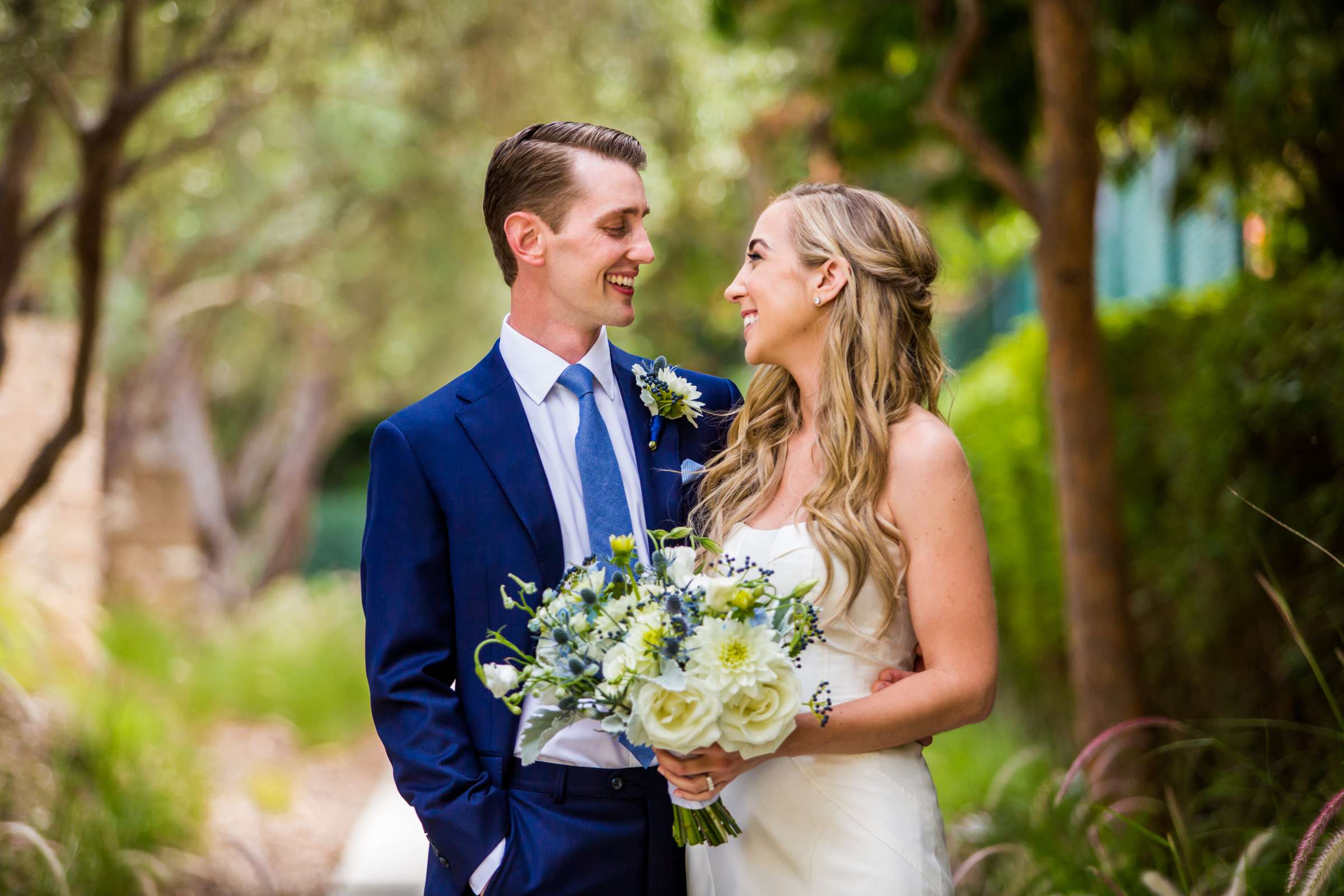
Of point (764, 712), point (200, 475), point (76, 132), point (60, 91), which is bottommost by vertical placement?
point (764, 712)

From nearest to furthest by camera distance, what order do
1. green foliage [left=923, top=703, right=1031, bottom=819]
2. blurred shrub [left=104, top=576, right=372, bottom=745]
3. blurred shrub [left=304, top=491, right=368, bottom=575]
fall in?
green foliage [left=923, top=703, right=1031, bottom=819] → blurred shrub [left=104, top=576, right=372, bottom=745] → blurred shrub [left=304, top=491, right=368, bottom=575]

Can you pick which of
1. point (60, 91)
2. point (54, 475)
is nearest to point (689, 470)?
point (60, 91)

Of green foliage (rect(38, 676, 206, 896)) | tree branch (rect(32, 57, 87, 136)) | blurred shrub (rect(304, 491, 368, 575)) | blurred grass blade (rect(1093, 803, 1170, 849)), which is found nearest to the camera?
blurred grass blade (rect(1093, 803, 1170, 849))

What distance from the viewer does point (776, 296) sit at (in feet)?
9.65

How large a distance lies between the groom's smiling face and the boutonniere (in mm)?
145

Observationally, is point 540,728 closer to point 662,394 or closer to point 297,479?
point 662,394

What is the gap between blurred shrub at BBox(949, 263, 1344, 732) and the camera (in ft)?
14.5

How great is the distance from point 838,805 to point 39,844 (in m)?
2.91

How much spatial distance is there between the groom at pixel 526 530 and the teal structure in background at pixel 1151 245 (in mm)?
4112

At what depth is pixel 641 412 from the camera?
2979 mm

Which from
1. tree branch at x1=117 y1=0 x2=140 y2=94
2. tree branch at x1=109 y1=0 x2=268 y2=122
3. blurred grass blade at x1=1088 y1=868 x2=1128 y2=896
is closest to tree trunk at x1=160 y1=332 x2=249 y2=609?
tree branch at x1=109 y1=0 x2=268 y2=122

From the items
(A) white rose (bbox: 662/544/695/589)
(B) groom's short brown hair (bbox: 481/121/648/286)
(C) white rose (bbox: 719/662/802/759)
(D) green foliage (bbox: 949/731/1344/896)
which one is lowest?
(D) green foliage (bbox: 949/731/1344/896)

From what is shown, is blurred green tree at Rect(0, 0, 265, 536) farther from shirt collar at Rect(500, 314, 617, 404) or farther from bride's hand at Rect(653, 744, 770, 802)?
bride's hand at Rect(653, 744, 770, 802)

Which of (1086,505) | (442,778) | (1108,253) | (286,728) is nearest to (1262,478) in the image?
(1086,505)
